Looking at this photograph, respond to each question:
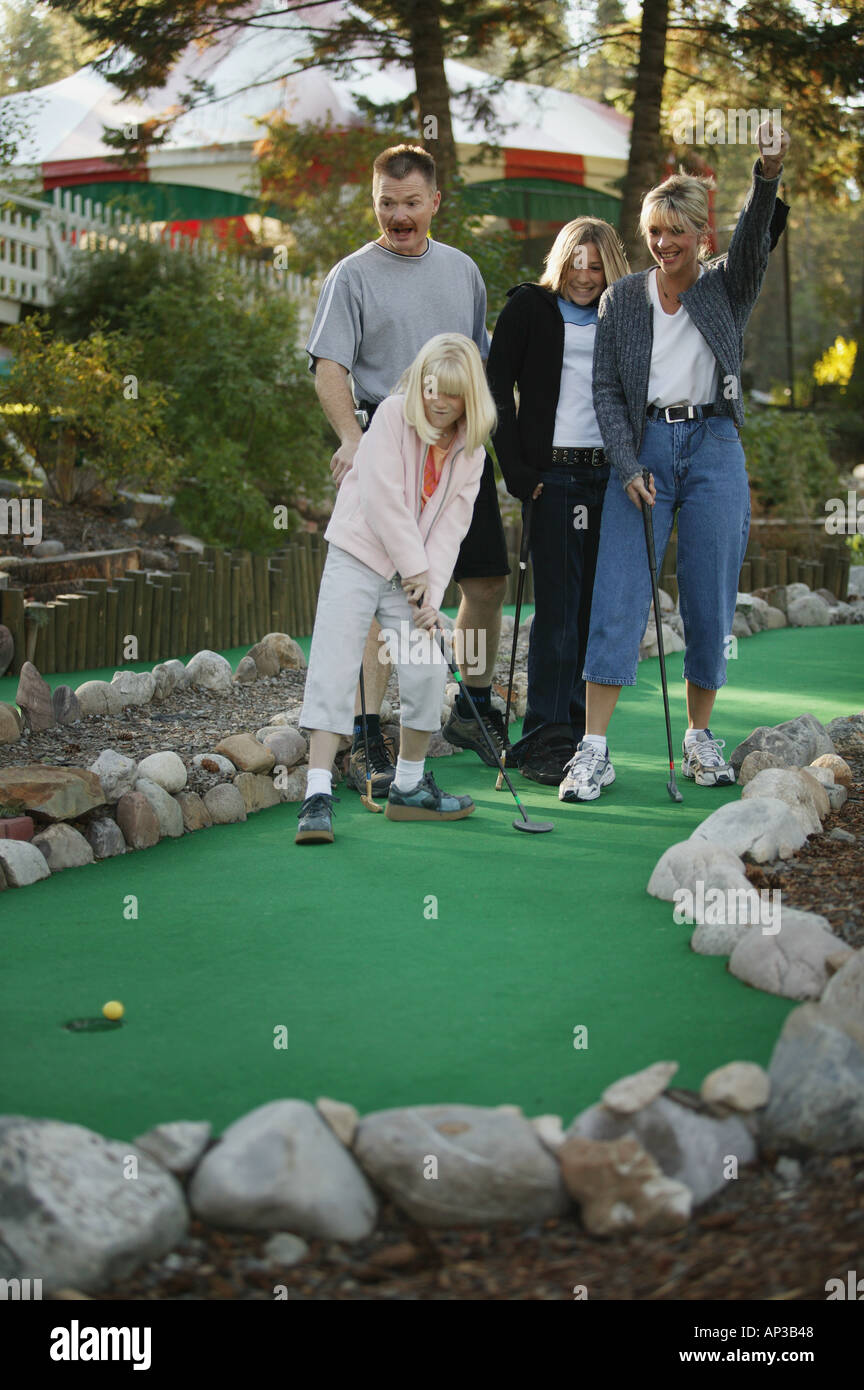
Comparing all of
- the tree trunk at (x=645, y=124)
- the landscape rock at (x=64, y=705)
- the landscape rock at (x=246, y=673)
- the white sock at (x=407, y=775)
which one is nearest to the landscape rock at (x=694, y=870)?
the white sock at (x=407, y=775)

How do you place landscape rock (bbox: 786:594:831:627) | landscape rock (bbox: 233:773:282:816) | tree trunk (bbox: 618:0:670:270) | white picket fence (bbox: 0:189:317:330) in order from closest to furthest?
landscape rock (bbox: 233:773:282:816), landscape rock (bbox: 786:594:831:627), tree trunk (bbox: 618:0:670:270), white picket fence (bbox: 0:189:317:330)

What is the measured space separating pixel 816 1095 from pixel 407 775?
75.9 inches

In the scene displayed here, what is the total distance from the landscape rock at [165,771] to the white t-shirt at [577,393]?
1441mm

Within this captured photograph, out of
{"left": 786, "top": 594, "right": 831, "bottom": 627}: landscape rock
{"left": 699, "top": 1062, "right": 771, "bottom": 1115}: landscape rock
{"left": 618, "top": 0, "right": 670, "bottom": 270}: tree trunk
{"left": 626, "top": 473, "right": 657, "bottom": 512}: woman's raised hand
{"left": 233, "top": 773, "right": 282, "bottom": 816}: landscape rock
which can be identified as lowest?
{"left": 699, "top": 1062, "right": 771, "bottom": 1115}: landscape rock

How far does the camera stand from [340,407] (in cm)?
373

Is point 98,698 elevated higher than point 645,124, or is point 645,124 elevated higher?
point 645,124

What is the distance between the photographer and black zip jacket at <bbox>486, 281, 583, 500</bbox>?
390 centimetres

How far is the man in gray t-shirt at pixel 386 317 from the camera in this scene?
12.0 feet

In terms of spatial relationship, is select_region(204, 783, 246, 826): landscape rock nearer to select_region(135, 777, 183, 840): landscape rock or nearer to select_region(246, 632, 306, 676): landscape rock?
select_region(135, 777, 183, 840): landscape rock

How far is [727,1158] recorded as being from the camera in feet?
6.23

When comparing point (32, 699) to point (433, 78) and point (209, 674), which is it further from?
point (433, 78)

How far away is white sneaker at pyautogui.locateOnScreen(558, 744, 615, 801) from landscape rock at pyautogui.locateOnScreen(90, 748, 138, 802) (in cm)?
121

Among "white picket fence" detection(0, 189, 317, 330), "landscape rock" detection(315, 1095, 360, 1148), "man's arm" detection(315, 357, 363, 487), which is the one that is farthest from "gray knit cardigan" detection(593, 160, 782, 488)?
"white picket fence" detection(0, 189, 317, 330)

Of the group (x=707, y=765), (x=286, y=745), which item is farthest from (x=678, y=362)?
(x=286, y=745)
